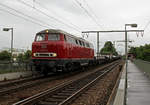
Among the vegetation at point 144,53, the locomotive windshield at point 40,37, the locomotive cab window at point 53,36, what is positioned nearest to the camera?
the locomotive cab window at point 53,36

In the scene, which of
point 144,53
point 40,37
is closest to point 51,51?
point 40,37

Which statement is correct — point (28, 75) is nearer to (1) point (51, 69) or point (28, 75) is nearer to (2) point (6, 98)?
(1) point (51, 69)

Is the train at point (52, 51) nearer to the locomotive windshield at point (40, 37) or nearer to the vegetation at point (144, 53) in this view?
the locomotive windshield at point (40, 37)

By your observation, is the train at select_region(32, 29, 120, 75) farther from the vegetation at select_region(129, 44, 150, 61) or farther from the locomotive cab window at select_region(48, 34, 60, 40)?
the vegetation at select_region(129, 44, 150, 61)

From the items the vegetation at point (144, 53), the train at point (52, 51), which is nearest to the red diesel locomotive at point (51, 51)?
the train at point (52, 51)

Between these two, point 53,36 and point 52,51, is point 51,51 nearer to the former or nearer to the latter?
point 52,51

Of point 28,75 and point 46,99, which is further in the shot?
point 28,75

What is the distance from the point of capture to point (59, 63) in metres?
15.3

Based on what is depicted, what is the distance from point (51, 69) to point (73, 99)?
7131 millimetres

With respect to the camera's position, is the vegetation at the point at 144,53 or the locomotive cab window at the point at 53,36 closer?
the locomotive cab window at the point at 53,36

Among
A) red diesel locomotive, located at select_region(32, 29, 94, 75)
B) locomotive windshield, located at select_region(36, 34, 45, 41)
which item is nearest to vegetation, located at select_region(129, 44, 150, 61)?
red diesel locomotive, located at select_region(32, 29, 94, 75)

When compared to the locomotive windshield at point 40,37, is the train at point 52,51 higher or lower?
lower

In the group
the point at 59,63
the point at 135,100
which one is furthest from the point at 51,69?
the point at 135,100

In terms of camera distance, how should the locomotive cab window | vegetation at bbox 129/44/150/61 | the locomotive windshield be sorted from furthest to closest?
vegetation at bbox 129/44/150/61, the locomotive windshield, the locomotive cab window
